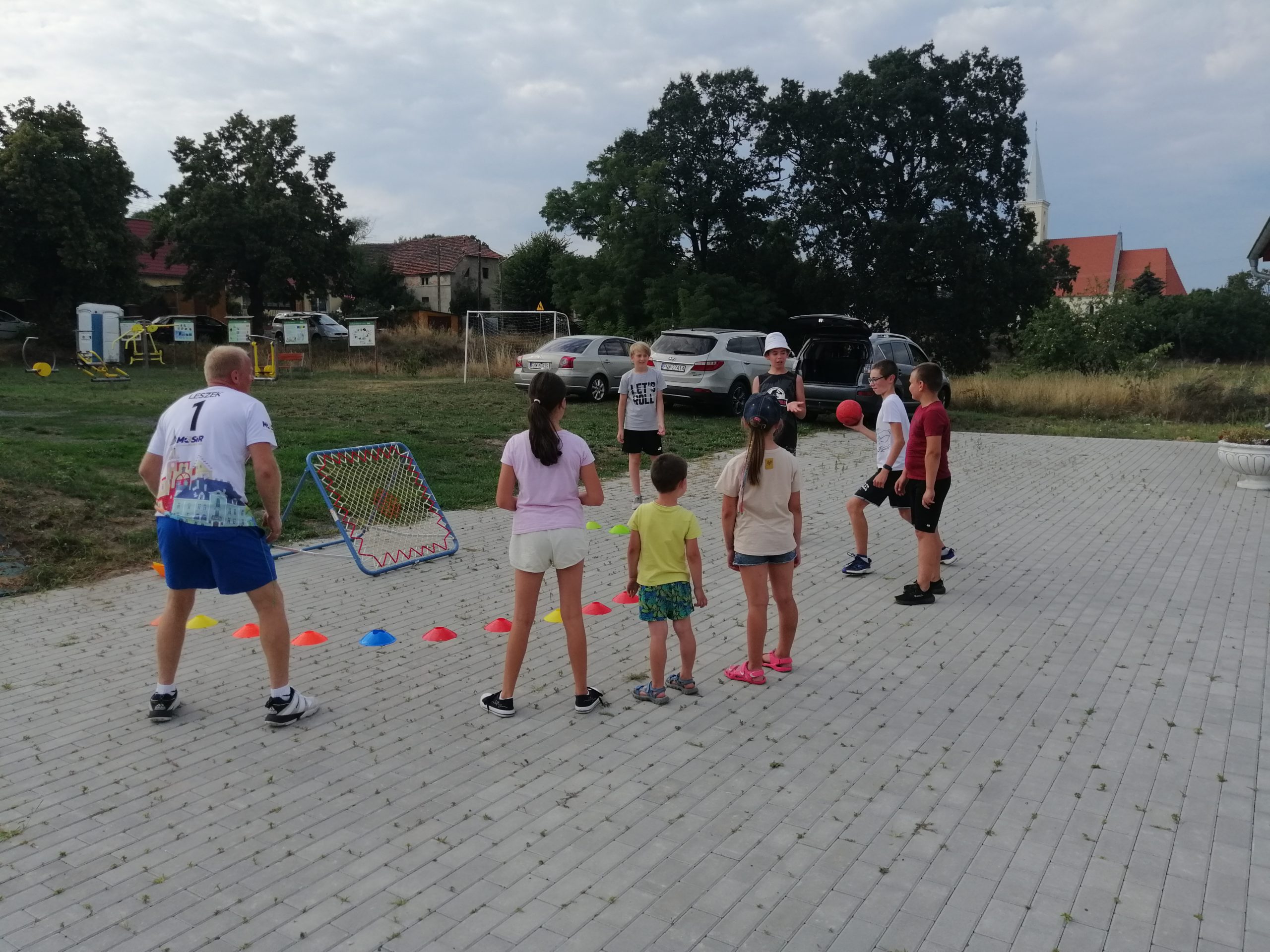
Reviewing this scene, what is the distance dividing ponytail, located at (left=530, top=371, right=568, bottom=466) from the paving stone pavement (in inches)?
52.9

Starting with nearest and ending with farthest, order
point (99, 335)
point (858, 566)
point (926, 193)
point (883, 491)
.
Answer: point (883, 491), point (858, 566), point (99, 335), point (926, 193)

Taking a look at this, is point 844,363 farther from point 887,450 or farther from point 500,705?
point 500,705

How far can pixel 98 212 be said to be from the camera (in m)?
37.3

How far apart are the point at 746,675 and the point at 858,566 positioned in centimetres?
286

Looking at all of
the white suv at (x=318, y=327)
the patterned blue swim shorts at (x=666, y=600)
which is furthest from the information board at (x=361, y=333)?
the patterned blue swim shorts at (x=666, y=600)

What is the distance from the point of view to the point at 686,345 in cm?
1986

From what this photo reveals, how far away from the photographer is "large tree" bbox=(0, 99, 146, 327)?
3503 cm

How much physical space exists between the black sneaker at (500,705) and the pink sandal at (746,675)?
127cm

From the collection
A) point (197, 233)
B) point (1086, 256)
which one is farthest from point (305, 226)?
point (1086, 256)

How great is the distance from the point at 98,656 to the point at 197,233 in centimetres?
4091

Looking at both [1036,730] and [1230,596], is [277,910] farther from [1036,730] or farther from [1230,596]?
[1230,596]

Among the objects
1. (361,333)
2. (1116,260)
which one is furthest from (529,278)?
(1116,260)

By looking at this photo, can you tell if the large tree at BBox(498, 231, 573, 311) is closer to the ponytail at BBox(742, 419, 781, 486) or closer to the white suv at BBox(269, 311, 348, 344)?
the white suv at BBox(269, 311, 348, 344)

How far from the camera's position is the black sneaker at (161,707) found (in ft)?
15.9
